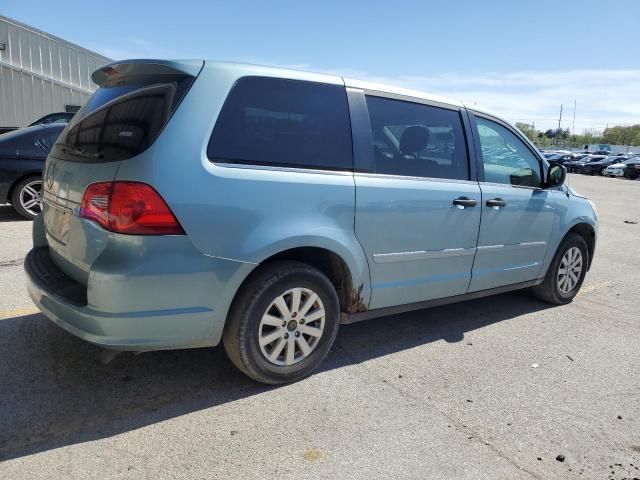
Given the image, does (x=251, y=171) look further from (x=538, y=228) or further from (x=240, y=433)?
(x=538, y=228)

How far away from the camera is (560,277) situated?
17.1 feet

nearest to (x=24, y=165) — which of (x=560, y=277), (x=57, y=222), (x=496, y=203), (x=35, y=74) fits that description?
(x=57, y=222)

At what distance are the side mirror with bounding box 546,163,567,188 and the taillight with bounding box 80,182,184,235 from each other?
3.53 meters

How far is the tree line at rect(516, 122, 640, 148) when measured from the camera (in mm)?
107906

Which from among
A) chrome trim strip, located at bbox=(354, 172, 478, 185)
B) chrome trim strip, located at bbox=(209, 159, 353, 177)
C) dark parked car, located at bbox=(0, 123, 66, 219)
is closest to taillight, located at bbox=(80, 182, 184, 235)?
chrome trim strip, located at bbox=(209, 159, 353, 177)

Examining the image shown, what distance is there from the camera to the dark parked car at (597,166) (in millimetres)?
44406

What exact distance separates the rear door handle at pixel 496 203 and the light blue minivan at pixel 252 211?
0.01m

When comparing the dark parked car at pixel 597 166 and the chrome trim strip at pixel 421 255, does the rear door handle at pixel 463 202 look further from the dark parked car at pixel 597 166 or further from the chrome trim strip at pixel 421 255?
the dark parked car at pixel 597 166

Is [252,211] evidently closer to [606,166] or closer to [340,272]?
[340,272]

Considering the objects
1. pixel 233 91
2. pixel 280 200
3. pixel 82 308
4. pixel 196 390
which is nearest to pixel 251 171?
pixel 280 200

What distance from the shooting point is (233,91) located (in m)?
2.95

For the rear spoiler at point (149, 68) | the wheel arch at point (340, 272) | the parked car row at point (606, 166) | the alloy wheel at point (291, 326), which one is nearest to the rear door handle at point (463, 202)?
the wheel arch at point (340, 272)

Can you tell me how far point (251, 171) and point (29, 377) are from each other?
5.92 ft

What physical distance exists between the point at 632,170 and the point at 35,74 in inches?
1508
